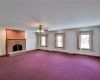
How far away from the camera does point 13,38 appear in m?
6.61

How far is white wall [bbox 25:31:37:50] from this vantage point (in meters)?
8.06

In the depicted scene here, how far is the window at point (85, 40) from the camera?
18.4ft

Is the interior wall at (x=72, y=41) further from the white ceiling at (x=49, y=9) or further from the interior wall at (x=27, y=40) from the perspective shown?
the white ceiling at (x=49, y=9)

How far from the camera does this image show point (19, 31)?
7160mm

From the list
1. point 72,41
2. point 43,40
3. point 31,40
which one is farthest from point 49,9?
point 31,40

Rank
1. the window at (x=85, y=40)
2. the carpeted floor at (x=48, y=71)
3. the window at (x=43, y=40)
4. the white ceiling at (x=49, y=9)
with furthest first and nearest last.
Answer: the window at (x=43, y=40)
the window at (x=85, y=40)
the carpeted floor at (x=48, y=71)
the white ceiling at (x=49, y=9)

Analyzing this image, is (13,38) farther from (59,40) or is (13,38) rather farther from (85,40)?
(85,40)

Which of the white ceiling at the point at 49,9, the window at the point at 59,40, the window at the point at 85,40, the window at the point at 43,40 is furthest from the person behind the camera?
the window at the point at 43,40

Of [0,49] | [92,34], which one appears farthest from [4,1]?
[92,34]

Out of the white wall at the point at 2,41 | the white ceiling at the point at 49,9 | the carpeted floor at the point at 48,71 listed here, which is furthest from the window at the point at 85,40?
the white wall at the point at 2,41

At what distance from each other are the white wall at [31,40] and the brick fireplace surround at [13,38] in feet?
1.82

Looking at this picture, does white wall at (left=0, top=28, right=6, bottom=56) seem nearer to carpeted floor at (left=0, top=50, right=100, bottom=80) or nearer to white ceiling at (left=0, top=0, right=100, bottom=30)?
carpeted floor at (left=0, top=50, right=100, bottom=80)

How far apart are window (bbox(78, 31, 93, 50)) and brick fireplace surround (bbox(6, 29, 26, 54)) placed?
5.10 metres

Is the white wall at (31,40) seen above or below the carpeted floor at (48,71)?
above
